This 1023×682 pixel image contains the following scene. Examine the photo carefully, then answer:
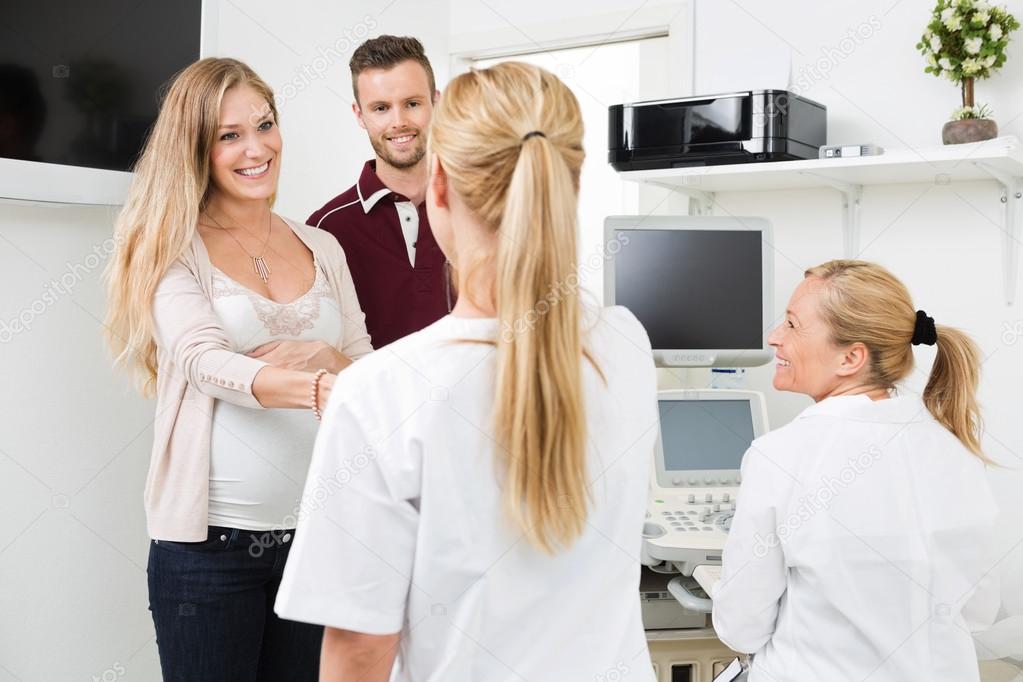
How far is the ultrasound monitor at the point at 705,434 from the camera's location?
2312 mm

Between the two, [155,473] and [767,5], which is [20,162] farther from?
[767,5]

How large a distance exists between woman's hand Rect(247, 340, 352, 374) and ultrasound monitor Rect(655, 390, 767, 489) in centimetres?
108

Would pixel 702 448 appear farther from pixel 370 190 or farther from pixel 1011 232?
pixel 370 190

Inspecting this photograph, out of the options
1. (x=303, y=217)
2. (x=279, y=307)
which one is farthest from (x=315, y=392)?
(x=303, y=217)

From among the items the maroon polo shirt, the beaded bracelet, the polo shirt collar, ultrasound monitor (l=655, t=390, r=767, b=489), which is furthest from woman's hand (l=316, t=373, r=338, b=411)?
ultrasound monitor (l=655, t=390, r=767, b=489)

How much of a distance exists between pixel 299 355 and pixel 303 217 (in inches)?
47.7

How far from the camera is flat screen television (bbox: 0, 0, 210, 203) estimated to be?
1.55 m

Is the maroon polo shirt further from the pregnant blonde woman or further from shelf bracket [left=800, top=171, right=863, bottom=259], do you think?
shelf bracket [left=800, top=171, right=863, bottom=259]

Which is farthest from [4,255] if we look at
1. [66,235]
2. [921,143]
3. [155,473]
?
[921,143]

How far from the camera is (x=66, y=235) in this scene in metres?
1.83

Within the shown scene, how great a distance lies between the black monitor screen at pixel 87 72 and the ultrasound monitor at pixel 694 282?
3.44 ft

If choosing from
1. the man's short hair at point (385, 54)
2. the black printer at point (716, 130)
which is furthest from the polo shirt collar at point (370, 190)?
the black printer at point (716, 130)

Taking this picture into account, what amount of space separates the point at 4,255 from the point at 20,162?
21 centimetres

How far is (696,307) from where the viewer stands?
7.67 feet
